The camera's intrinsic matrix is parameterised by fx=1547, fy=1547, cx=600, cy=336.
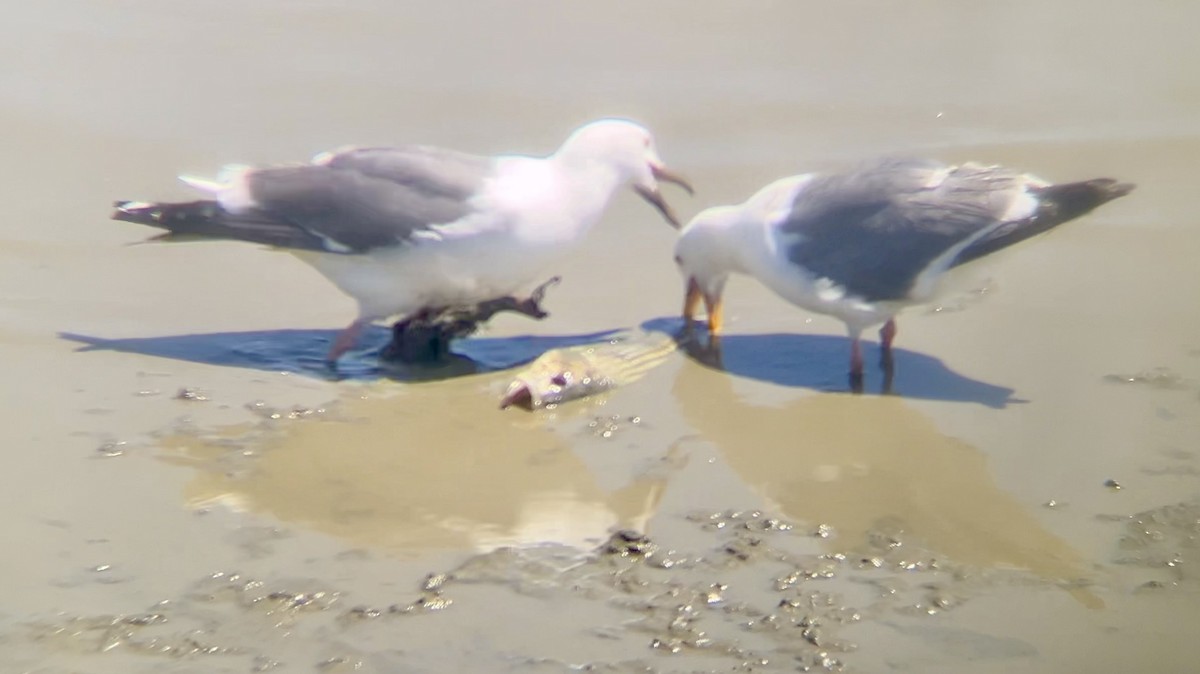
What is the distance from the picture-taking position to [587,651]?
3.44 m

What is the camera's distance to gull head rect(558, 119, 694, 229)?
5.76m

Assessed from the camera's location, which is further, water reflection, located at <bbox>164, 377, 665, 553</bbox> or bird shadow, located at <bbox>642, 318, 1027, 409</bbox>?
bird shadow, located at <bbox>642, 318, 1027, 409</bbox>

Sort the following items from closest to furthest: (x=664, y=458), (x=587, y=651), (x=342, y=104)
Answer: (x=587, y=651)
(x=664, y=458)
(x=342, y=104)

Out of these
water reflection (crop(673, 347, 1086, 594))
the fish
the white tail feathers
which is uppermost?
the white tail feathers

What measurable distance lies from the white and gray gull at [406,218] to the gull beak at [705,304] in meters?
0.56

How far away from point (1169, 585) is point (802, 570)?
0.90m

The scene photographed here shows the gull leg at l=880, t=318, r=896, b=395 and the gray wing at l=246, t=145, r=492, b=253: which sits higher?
the gray wing at l=246, t=145, r=492, b=253

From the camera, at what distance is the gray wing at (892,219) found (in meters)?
5.31

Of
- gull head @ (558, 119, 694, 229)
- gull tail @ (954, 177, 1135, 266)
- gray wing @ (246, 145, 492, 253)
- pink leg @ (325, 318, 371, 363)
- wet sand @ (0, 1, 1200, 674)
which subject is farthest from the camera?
gull head @ (558, 119, 694, 229)

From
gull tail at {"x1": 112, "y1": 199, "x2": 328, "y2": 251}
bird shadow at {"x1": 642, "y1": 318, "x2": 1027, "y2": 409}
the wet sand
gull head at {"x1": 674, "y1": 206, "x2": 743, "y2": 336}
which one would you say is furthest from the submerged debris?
gull tail at {"x1": 112, "y1": 199, "x2": 328, "y2": 251}

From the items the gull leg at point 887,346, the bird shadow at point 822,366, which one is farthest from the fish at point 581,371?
the gull leg at point 887,346

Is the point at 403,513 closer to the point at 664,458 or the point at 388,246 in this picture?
the point at 664,458

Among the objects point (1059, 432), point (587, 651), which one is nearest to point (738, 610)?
point (587, 651)

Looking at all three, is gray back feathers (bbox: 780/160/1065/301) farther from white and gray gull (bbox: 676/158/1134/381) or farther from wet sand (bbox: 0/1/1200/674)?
wet sand (bbox: 0/1/1200/674)
